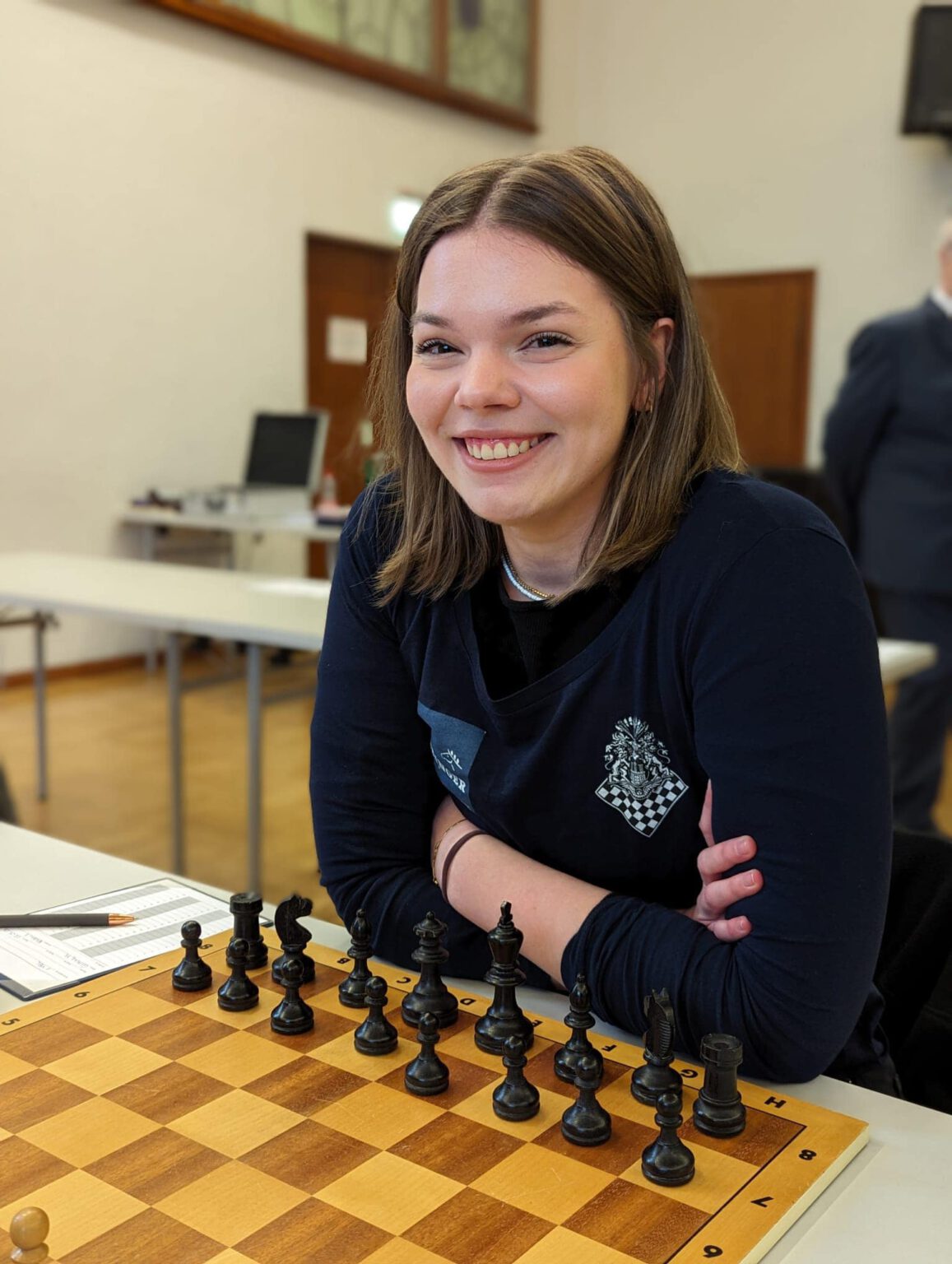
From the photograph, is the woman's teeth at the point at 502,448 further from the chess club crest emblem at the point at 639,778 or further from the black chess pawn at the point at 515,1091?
the black chess pawn at the point at 515,1091

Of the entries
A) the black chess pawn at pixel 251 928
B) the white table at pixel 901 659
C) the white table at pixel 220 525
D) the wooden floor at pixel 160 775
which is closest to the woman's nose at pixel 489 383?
the black chess pawn at pixel 251 928

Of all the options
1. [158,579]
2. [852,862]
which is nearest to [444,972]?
[852,862]

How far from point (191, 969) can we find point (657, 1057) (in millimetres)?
420

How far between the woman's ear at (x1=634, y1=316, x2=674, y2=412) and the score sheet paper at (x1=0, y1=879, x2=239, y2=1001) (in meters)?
0.65

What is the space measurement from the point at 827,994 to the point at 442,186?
81 cm

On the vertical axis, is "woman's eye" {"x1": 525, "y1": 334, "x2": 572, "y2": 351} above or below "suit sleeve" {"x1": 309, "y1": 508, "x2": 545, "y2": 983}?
above

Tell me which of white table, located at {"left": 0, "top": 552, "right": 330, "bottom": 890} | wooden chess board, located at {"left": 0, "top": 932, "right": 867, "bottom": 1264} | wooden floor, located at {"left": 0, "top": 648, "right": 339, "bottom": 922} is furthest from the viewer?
wooden floor, located at {"left": 0, "top": 648, "right": 339, "bottom": 922}

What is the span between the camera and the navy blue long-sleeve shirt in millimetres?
1002

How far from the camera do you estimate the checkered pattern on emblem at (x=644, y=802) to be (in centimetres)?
115

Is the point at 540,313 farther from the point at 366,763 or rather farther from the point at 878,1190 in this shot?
the point at 878,1190

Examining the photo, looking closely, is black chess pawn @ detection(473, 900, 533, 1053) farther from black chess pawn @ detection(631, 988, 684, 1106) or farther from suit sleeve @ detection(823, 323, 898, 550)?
suit sleeve @ detection(823, 323, 898, 550)

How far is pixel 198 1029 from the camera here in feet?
3.22

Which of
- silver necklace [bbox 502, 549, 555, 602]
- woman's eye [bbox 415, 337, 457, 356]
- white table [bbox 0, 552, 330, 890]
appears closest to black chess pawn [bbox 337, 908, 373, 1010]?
silver necklace [bbox 502, 549, 555, 602]

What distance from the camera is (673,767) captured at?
1146mm
